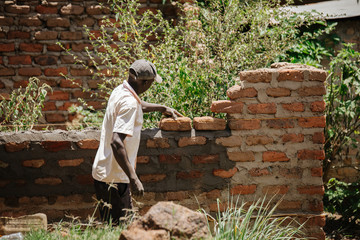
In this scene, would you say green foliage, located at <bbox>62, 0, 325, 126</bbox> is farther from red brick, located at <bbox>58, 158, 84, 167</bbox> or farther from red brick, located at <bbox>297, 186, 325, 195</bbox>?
red brick, located at <bbox>297, 186, 325, 195</bbox>

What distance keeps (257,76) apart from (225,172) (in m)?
0.92

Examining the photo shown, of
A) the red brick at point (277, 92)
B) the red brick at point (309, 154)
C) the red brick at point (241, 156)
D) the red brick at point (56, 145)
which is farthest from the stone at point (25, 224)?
the red brick at point (309, 154)

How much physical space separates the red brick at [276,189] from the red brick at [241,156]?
304 millimetres

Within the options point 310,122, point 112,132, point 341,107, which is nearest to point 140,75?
point 112,132

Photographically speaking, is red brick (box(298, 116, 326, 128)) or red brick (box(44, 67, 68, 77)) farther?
red brick (box(44, 67, 68, 77))

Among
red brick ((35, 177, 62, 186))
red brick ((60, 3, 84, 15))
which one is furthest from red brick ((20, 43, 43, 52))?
red brick ((35, 177, 62, 186))

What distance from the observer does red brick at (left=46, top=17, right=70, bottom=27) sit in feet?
20.9

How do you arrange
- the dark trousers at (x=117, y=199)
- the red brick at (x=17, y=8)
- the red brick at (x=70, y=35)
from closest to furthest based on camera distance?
1. the dark trousers at (x=117, y=199)
2. the red brick at (x=17, y=8)
3. the red brick at (x=70, y=35)

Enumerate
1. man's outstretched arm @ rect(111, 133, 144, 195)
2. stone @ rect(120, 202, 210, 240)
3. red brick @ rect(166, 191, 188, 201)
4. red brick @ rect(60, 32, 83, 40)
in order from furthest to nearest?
red brick @ rect(60, 32, 83, 40) → red brick @ rect(166, 191, 188, 201) → man's outstretched arm @ rect(111, 133, 144, 195) → stone @ rect(120, 202, 210, 240)

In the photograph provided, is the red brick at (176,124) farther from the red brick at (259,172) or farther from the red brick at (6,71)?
the red brick at (6,71)

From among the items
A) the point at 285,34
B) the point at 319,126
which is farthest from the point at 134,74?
the point at 285,34

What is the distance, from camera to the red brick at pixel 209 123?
13.6 feet

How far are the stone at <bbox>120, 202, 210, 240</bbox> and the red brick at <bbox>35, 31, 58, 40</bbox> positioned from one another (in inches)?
171

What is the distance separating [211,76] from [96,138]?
1.38 m
